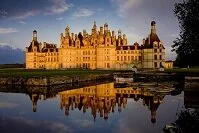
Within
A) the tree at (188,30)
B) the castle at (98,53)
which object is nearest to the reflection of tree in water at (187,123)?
the tree at (188,30)

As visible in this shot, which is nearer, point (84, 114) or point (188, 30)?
point (84, 114)

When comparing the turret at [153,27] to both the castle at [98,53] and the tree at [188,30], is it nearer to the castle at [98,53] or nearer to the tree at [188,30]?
the castle at [98,53]

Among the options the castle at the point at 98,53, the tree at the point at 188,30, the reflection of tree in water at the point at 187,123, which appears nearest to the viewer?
the reflection of tree in water at the point at 187,123

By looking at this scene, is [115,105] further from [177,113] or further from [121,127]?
[121,127]

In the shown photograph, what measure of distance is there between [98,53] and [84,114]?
6952cm

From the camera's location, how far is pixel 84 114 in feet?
69.7

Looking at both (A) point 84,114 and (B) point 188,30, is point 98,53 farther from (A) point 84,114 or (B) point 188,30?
(A) point 84,114

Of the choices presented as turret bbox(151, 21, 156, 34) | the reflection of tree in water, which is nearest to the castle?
turret bbox(151, 21, 156, 34)

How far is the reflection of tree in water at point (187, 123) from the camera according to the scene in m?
14.7

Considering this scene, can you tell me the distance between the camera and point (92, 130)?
1641 centimetres

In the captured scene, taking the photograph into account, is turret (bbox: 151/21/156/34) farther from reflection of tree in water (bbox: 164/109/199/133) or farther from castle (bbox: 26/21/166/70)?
reflection of tree in water (bbox: 164/109/199/133)

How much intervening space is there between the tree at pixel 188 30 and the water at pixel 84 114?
623 centimetres

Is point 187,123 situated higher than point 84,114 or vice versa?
point 187,123

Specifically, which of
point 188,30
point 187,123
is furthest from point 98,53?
point 187,123
